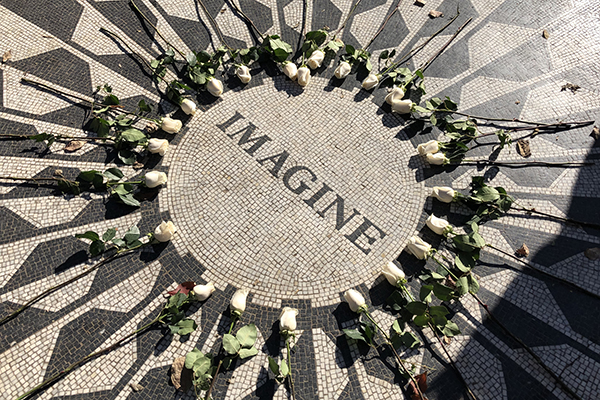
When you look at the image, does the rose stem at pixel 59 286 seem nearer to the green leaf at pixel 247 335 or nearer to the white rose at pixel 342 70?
the green leaf at pixel 247 335

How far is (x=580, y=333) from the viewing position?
19.6 ft

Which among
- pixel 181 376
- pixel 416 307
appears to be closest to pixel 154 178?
pixel 181 376

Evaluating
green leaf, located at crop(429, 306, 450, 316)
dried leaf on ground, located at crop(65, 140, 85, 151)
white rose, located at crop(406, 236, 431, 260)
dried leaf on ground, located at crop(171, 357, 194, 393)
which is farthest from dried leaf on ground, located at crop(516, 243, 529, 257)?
dried leaf on ground, located at crop(65, 140, 85, 151)

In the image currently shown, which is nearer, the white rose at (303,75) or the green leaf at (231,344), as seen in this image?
the green leaf at (231,344)

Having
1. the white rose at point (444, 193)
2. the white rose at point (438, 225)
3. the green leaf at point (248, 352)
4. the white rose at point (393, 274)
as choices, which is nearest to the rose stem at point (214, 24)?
the white rose at point (444, 193)

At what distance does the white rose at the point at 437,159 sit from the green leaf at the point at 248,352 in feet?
17.0

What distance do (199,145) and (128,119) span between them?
5.41 feet

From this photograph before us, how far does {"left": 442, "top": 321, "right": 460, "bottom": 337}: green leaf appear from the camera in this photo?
5.70m

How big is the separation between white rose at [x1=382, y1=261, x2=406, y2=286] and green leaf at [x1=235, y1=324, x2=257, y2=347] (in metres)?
2.51

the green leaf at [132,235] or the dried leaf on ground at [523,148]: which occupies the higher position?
the dried leaf on ground at [523,148]

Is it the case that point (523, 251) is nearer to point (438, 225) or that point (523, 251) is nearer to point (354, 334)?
point (438, 225)

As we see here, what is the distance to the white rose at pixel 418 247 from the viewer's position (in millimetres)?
6332

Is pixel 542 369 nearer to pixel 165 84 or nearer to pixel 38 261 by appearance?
pixel 38 261

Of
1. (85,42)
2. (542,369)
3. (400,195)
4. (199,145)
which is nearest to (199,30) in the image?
(85,42)
